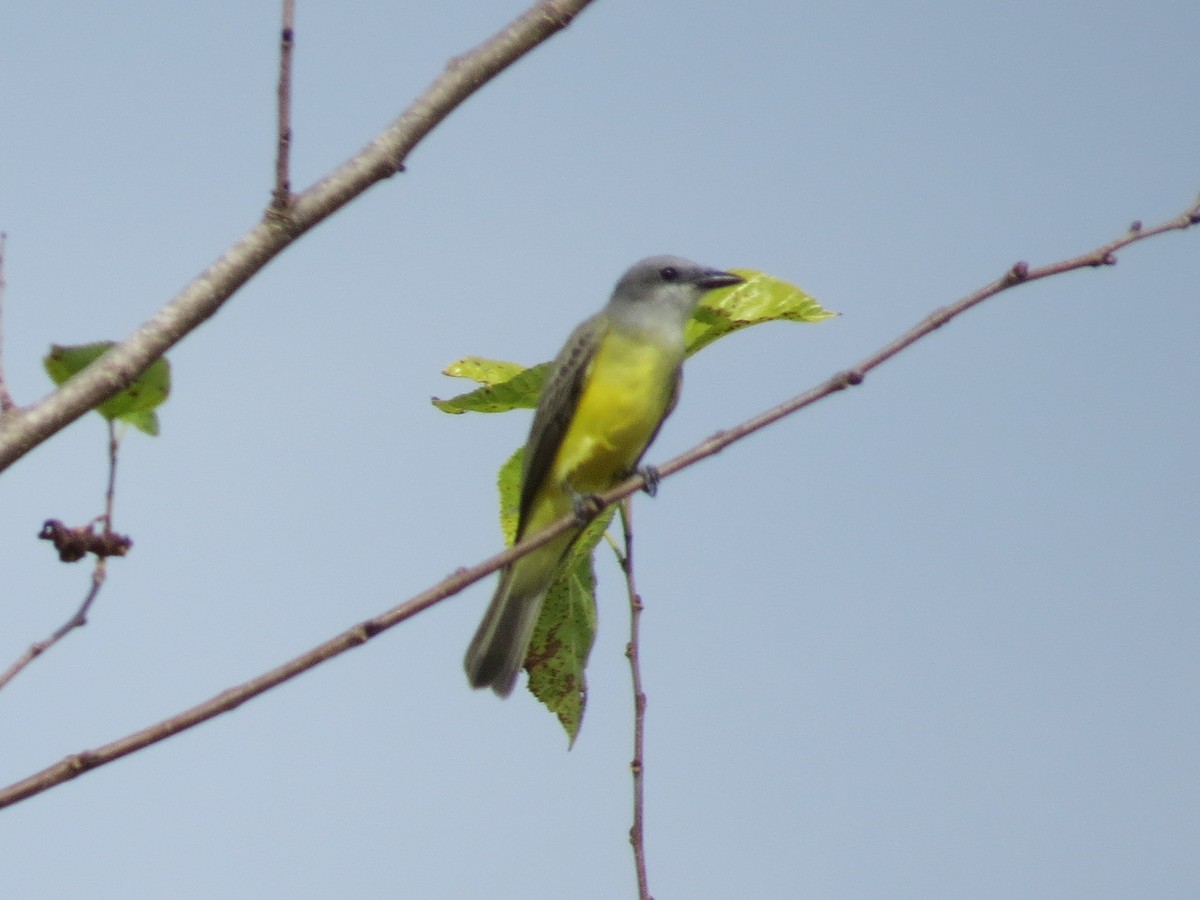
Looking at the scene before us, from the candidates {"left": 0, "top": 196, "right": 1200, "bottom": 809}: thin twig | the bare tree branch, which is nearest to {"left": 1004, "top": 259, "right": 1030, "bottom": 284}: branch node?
{"left": 0, "top": 196, "right": 1200, "bottom": 809}: thin twig

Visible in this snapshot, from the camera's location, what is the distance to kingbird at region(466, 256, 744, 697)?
537 centimetres

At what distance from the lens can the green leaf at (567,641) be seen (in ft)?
12.2

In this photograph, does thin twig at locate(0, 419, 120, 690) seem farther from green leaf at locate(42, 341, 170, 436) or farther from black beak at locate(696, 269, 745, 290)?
black beak at locate(696, 269, 745, 290)

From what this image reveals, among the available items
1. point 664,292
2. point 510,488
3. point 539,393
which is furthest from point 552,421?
point 539,393

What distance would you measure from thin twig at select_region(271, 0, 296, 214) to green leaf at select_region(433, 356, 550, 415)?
4.08ft

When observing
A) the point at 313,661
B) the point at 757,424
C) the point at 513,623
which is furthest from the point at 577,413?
the point at 313,661

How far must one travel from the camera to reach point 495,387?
3766mm

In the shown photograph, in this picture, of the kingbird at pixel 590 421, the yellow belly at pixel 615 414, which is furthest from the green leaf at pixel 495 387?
the yellow belly at pixel 615 414

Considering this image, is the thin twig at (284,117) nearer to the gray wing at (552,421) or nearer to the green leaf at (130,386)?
the green leaf at (130,386)

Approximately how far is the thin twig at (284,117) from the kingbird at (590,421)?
104 inches

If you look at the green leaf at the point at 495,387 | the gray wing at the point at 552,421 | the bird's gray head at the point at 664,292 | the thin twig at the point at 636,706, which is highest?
the bird's gray head at the point at 664,292

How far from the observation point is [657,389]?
5.48 metres

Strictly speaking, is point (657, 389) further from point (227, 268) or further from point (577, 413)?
point (227, 268)

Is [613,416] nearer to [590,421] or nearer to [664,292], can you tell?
[590,421]
